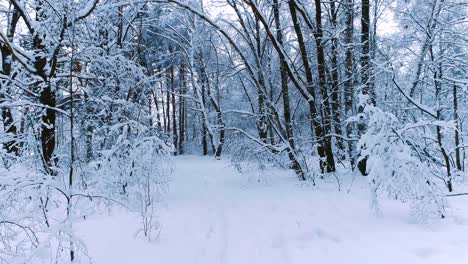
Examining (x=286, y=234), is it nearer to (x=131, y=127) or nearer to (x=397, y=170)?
(x=397, y=170)

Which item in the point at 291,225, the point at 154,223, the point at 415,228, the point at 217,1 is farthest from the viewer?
the point at 217,1

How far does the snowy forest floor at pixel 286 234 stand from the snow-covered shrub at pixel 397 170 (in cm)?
28

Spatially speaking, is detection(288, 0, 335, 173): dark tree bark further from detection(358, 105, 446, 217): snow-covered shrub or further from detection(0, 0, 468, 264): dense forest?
detection(358, 105, 446, 217): snow-covered shrub

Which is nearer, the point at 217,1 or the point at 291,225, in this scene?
the point at 291,225

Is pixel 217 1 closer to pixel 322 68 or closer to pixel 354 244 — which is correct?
pixel 322 68

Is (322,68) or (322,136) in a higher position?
(322,68)

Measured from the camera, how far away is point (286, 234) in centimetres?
444

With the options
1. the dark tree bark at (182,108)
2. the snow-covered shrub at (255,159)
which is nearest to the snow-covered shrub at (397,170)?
the snow-covered shrub at (255,159)

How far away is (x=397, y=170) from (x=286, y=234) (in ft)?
5.59

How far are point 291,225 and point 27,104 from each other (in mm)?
4460

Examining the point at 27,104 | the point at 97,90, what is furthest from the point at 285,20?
the point at 27,104

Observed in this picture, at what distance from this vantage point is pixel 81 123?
7.02 meters

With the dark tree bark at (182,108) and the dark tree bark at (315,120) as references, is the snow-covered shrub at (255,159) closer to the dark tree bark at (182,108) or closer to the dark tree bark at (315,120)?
the dark tree bark at (315,120)

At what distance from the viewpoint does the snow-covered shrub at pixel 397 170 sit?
445cm
